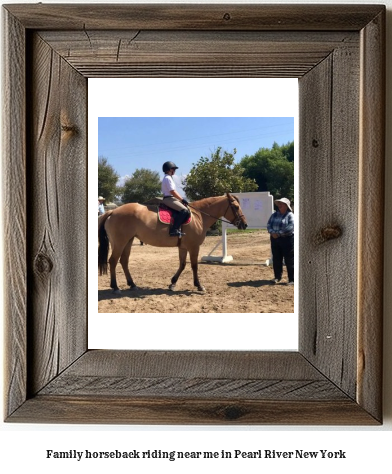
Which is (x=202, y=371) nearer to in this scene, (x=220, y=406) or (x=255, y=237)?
(x=220, y=406)

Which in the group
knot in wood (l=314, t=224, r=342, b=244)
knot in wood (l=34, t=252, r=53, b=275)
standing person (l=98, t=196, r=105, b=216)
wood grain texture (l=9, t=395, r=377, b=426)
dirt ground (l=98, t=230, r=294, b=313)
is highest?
standing person (l=98, t=196, r=105, b=216)

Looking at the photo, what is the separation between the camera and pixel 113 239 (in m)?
0.93

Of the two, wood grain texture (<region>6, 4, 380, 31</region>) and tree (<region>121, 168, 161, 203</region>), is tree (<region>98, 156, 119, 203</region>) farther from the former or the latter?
wood grain texture (<region>6, 4, 380, 31</region>)

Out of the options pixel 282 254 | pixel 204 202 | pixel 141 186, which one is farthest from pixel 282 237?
pixel 141 186

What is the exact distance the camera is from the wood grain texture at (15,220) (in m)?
0.89

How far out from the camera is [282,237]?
0.92m

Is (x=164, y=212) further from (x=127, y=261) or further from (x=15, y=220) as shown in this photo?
(x=15, y=220)

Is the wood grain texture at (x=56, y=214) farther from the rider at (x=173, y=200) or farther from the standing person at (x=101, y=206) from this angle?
the rider at (x=173, y=200)

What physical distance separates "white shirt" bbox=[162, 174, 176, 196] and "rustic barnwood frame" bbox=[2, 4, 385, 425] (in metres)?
0.14

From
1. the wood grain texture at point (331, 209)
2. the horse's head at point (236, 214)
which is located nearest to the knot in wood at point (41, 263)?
the horse's head at point (236, 214)

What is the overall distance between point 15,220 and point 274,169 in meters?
0.46

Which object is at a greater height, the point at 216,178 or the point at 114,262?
the point at 216,178

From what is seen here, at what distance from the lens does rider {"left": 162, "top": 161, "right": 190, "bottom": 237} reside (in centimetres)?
91

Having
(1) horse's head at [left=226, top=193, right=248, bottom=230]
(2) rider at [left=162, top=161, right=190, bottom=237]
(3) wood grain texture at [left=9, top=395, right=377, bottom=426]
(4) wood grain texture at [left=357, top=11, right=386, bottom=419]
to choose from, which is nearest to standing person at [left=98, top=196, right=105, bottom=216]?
(2) rider at [left=162, top=161, right=190, bottom=237]
